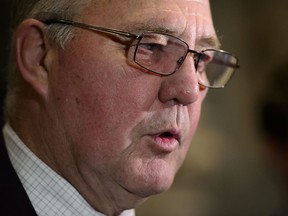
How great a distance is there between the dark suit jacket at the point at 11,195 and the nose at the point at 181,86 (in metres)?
0.40

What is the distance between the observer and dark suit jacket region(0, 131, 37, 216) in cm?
142

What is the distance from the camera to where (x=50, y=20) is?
4.90ft

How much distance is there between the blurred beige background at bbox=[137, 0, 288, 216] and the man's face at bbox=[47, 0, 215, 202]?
1.99 m

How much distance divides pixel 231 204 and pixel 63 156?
2218 mm

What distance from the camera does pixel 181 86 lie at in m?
1.46

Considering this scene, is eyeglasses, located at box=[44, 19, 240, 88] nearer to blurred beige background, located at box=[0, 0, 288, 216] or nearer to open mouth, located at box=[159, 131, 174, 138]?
open mouth, located at box=[159, 131, 174, 138]

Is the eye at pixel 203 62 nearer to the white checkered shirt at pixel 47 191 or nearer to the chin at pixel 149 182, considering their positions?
the chin at pixel 149 182

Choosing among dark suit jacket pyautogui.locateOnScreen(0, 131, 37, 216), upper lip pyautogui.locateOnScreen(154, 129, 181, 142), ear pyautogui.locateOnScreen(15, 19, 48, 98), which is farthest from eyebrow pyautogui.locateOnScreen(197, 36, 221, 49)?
dark suit jacket pyautogui.locateOnScreen(0, 131, 37, 216)

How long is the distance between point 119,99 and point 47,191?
293 millimetres

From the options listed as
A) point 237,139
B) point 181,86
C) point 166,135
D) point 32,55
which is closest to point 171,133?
point 166,135

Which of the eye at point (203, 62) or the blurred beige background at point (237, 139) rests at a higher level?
the eye at point (203, 62)

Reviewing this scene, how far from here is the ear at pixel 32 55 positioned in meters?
1.51

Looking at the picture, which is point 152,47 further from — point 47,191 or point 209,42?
point 47,191

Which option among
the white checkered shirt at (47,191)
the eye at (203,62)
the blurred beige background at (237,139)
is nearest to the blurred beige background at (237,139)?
the blurred beige background at (237,139)
